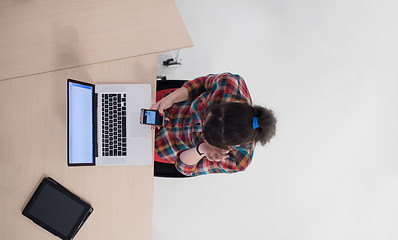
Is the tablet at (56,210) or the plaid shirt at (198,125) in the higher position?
the plaid shirt at (198,125)

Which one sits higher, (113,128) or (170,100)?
(170,100)

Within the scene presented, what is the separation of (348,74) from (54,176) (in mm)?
2036

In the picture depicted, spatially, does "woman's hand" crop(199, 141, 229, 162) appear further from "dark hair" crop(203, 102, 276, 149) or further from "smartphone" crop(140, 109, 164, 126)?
"smartphone" crop(140, 109, 164, 126)

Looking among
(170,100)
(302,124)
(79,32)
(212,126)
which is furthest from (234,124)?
(302,124)

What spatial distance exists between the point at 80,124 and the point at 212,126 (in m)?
0.55

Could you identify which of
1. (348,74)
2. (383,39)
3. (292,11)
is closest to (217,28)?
(292,11)

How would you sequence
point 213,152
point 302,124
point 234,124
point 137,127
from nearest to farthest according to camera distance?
point 234,124 → point 213,152 → point 137,127 → point 302,124

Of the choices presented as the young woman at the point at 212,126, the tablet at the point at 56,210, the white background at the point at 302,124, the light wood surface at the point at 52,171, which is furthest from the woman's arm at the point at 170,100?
the white background at the point at 302,124

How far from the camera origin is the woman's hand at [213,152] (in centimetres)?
113

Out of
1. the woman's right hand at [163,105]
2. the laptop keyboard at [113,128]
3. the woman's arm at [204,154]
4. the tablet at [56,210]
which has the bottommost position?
the tablet at [56,210]

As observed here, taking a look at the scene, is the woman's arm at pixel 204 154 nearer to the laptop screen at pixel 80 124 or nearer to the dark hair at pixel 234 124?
the dark hair at pixel 234 124

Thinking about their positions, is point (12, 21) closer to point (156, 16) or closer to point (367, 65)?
point (156, 16)

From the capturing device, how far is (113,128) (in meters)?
1.24

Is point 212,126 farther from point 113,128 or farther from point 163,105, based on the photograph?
point 113,128
